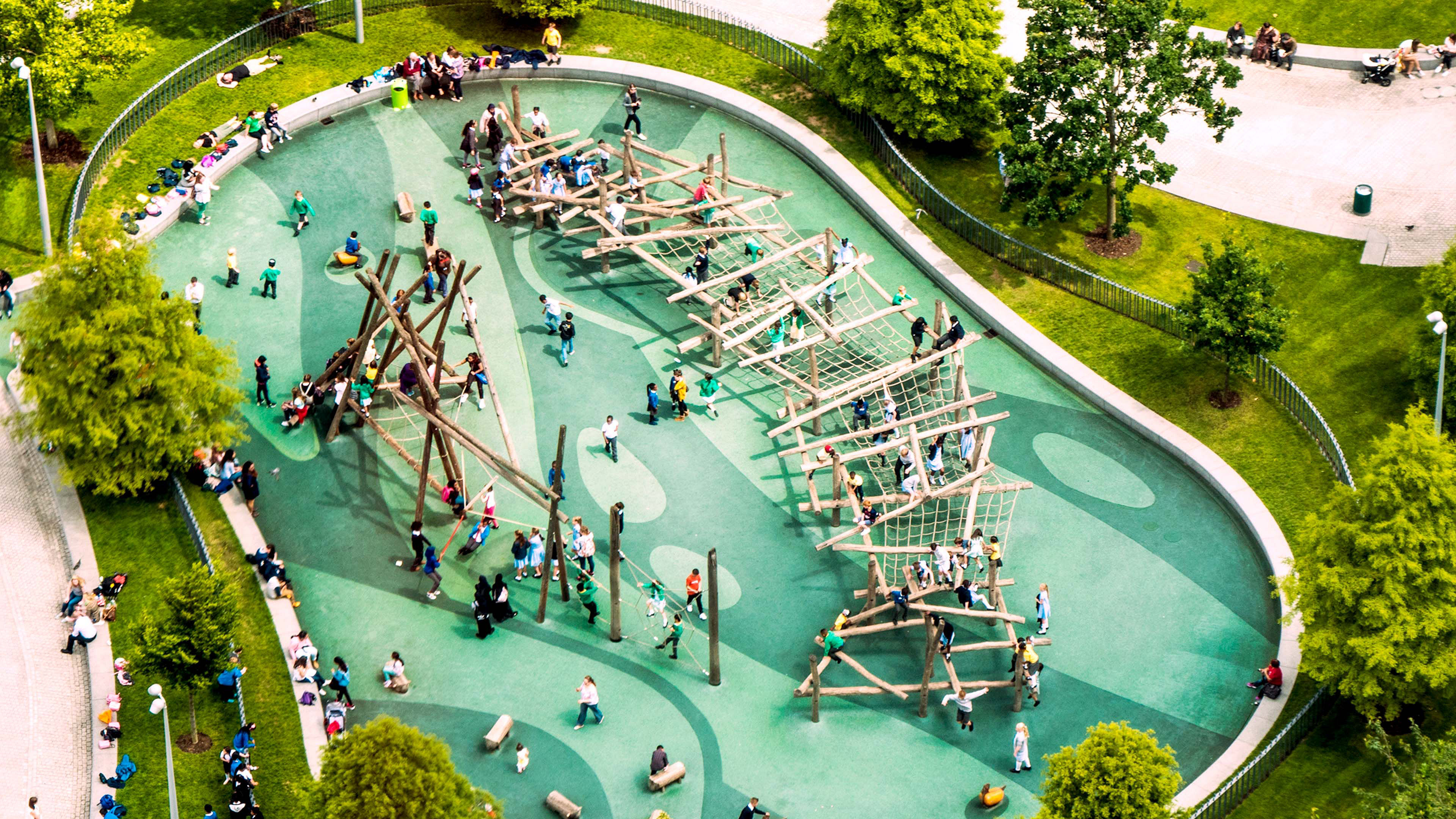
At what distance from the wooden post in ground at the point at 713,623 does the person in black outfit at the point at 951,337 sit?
10.0 m

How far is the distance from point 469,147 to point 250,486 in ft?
51.1

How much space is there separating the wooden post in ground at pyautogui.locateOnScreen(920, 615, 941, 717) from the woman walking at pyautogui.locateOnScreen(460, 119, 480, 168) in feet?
75.5

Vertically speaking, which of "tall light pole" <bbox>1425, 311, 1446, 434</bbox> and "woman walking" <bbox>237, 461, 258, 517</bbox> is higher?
"tall light pole" <bbox>1425, 311, 1446, 434</bbox>

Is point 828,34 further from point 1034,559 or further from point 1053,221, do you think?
point 1034,559

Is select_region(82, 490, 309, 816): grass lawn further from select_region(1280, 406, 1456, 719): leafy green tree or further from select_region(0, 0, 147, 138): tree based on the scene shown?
select_region(1280, 406, 1456, 719): leafy green tree

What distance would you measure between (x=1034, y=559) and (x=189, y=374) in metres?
22.0

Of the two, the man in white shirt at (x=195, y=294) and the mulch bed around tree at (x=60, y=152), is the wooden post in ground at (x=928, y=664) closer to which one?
the man in white shirt at (x=195, y=294)

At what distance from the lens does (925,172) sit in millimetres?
58719

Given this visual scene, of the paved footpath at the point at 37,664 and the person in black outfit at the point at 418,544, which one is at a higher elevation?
the person in black outfit at the point at 418,544

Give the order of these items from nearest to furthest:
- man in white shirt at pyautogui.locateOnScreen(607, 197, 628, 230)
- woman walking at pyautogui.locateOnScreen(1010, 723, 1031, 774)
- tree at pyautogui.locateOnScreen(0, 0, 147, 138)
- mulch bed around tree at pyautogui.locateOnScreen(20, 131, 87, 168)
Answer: woman walking at pyautogui.locateOnScreen(1010, 723, 1031, 774), tree at pyautogui.locateOnScreen(0, 0, 147, 138), man in white shirt at pyautogui.locateOnScreen(607, 197, 628, 230), mulch bed around tree at pyautogui.locateOnScreen(20, 131, 87, 168)

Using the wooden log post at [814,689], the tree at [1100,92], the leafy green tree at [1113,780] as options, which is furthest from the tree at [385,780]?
the tree at [1100,92]

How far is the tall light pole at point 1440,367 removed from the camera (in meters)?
42.6

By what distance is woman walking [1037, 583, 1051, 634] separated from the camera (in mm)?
44781

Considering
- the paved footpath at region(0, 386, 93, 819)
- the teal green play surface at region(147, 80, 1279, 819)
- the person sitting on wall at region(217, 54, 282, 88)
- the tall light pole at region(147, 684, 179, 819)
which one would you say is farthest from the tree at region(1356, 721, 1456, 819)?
the person sitting on wall at region(217, 54, 282, 88)
